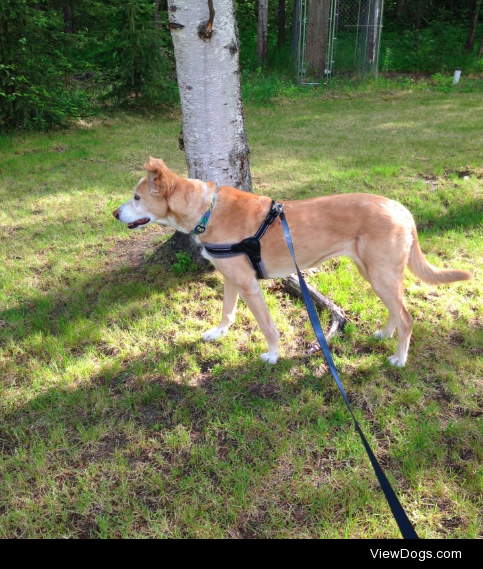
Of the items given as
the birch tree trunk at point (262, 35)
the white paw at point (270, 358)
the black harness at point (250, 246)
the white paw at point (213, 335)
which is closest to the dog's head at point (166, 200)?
the black harness at point (250, 246)

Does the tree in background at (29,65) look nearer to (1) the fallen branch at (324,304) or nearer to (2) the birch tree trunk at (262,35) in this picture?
(1) the fallen branch at (324,304)

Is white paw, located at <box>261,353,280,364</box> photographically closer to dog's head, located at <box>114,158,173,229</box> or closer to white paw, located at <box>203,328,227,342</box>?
white paw, located at <box>203,328,227,342</box>

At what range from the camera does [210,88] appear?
4.32m

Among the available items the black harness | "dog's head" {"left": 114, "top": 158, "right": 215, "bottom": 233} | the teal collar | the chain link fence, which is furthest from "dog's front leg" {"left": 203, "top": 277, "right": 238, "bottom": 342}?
the chain link fence

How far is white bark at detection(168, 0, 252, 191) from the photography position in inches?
160

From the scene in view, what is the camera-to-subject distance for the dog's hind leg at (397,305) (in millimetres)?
3357

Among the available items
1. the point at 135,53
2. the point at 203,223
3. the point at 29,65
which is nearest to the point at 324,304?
the point at 203,223

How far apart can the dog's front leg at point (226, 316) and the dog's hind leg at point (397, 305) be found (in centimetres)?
123

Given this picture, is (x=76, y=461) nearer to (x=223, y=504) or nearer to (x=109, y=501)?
(x=109, y=501)

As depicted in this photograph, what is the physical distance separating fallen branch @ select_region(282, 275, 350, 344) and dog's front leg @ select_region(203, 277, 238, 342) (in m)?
0.80

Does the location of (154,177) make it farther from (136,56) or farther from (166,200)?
(136,56)

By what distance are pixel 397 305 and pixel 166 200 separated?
202cm

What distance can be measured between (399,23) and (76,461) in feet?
97.2

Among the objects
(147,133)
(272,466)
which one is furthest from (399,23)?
(272,466)
